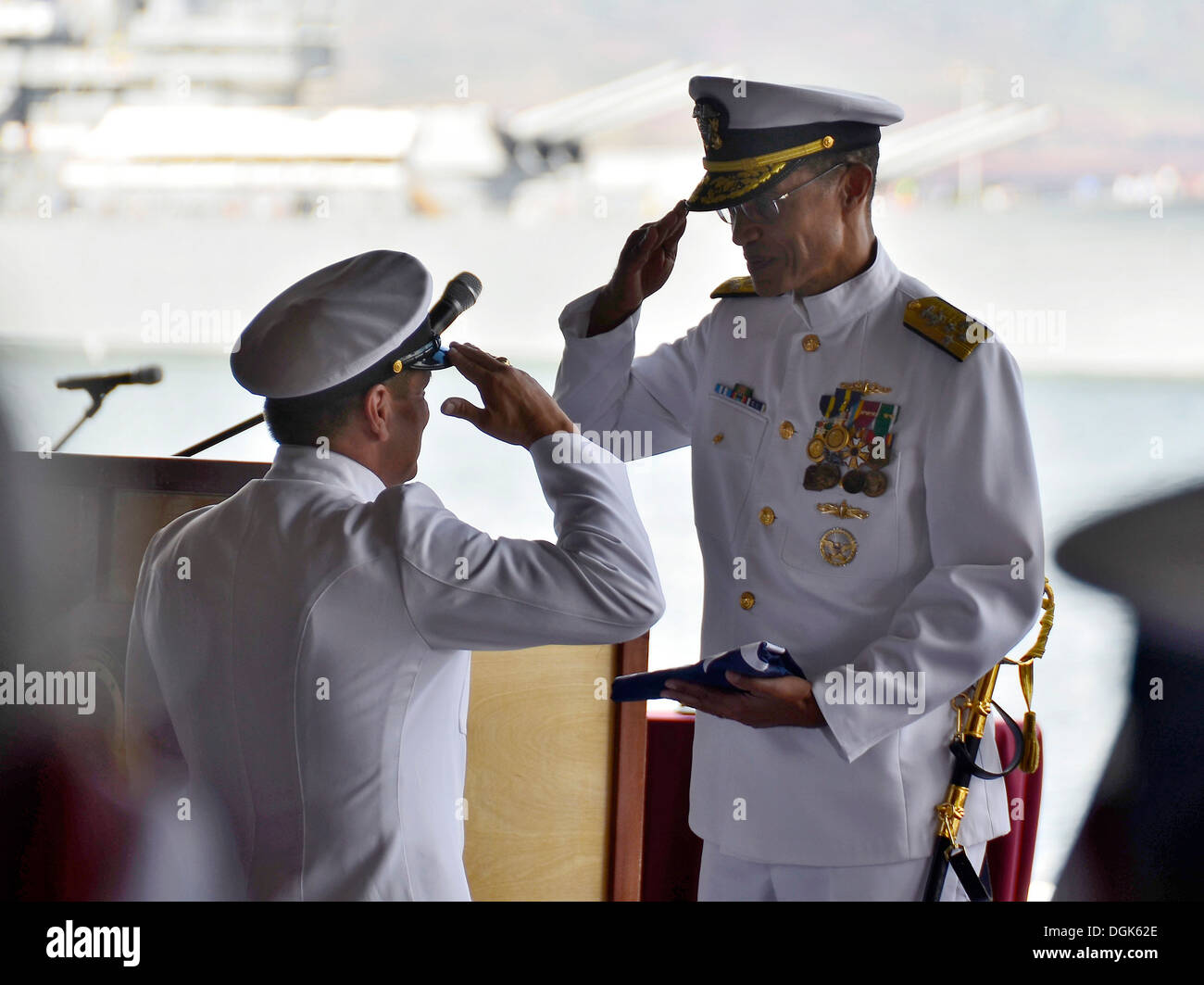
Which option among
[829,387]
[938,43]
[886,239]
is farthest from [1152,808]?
[886,239]

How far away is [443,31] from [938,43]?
3.06 meters

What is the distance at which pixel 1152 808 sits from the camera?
2531 millimetres

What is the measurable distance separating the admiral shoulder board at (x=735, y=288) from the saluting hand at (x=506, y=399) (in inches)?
18.7

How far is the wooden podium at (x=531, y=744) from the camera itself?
1.61 meters

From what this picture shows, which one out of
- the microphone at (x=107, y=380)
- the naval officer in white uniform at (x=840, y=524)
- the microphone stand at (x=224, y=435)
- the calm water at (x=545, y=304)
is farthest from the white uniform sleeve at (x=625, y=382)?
the calm water at (x=545, y=304)

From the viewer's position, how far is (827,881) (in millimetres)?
1414

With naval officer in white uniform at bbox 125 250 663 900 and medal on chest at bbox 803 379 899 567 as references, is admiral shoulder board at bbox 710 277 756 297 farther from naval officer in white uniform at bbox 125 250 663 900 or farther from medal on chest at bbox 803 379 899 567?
naval officer in white uniform at bbox 125 250 663 900

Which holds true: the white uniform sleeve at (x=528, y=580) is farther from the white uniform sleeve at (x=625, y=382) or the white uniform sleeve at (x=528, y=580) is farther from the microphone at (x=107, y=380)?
the microphone at (x=107, y=380)

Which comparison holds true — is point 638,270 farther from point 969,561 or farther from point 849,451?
point 969,561

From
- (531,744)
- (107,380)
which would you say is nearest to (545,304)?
(107,380)

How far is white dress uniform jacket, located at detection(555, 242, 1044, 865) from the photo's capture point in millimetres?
1293

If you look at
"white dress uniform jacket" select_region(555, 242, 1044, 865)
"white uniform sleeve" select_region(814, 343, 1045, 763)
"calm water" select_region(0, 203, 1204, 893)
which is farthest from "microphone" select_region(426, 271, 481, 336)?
"calm water" select_region(0, 203, 1204, 893)

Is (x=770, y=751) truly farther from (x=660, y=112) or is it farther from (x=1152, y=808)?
(x=660, y=112)
